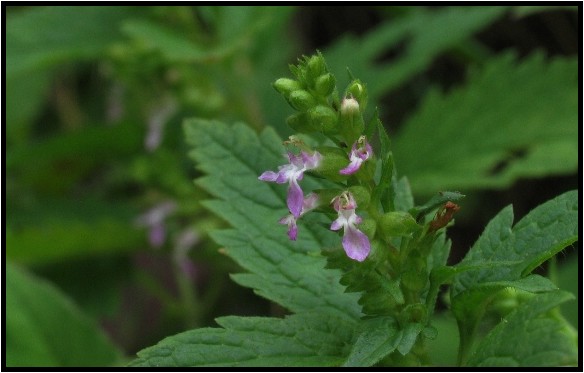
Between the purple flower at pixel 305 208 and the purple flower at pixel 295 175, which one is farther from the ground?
the purple flower at pixel 295 175

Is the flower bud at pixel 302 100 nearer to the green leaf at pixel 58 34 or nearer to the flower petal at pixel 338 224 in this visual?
the flower petal at pixel 338 224

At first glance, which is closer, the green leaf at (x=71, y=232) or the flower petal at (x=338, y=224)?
the flower petal at (x=338, y=224)

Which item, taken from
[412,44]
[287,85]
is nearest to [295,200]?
[287,85]

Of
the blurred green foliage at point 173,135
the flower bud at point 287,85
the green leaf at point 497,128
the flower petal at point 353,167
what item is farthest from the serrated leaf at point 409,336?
the green leaf at point 497,128

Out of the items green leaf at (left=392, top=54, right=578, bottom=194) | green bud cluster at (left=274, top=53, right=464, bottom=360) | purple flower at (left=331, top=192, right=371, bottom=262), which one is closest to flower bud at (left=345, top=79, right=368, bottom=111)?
green bud cluster at (left=274, top=53, right=464, bottom=360)

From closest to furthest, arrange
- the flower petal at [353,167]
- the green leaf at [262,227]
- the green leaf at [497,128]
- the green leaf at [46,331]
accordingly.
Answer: the flower petal at [353,167] → the green leaf at [262,227] → the green leaf at [46,331] → the green leaf at [497,128]

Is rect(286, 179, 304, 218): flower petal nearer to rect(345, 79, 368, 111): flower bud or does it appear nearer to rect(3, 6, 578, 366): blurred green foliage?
rect(345, 79, 368, 111): flower bud

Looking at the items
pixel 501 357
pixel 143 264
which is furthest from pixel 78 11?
pixel 501 357
